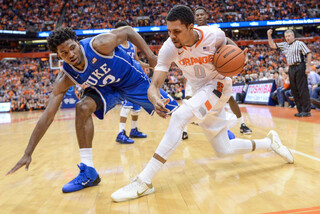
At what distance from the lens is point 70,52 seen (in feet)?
8.29

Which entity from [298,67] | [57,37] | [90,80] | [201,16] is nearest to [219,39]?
[90,80]

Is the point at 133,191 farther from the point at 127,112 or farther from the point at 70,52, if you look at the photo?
the point at 127,112

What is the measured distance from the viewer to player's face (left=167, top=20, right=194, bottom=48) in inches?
86.7

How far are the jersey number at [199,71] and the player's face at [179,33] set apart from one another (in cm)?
24

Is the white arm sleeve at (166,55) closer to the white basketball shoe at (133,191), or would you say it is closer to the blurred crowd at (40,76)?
the white basketball shoe at (133,191)

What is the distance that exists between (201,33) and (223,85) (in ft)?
1.72

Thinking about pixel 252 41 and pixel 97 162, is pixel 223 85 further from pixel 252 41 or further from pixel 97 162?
pixel 252 41

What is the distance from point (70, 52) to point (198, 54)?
119 cm

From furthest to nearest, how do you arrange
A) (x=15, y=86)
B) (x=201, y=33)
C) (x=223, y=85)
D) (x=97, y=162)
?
(x=15, y=86) → (x=97, y=162) → (x=223, y=85) → (x=201, y=33)

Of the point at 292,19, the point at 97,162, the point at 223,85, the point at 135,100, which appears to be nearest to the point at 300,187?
the point at 223,85

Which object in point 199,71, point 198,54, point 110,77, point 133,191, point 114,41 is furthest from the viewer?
point 110,77

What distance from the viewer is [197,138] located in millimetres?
4844

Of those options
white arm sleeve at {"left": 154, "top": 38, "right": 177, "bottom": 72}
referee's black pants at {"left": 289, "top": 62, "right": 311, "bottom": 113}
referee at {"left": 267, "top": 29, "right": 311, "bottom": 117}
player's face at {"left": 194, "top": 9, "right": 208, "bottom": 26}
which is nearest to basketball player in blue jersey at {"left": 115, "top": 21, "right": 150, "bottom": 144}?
player's face at {"left": 194, "top": 9, "right": 208, "bottom": 26}

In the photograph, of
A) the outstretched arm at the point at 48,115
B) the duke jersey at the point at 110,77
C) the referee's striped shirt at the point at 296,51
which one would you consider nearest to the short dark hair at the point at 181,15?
the duke jersey at the point at 110,77
